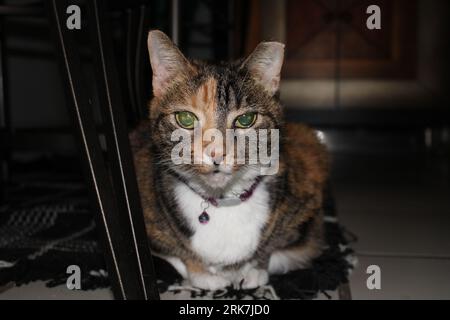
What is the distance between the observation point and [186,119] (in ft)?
3.34

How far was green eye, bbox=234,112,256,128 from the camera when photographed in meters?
1.01

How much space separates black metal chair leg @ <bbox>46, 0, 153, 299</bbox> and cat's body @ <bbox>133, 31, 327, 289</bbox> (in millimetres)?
208

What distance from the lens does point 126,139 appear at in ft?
2.75

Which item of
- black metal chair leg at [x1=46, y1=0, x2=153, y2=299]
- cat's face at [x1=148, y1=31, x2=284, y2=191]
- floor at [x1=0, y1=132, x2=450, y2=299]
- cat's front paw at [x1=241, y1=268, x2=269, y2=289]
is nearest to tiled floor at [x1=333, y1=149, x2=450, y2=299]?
floor at [x1=0, y1=132, x2=450, y2=299]

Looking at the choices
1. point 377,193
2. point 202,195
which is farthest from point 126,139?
point 377,193

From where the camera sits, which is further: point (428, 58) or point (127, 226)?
point (428, 58)

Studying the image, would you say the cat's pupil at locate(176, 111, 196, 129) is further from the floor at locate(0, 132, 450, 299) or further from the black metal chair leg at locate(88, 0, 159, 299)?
the floor at locate(0, 132, 450, 299)

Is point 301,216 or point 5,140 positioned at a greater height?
point 5,140

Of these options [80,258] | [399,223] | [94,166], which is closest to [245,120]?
[94,166]

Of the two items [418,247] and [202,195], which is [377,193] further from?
[202,195]

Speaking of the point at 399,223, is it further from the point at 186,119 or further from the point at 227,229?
the point at 186,119

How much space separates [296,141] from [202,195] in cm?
42

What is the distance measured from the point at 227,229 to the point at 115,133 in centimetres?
37

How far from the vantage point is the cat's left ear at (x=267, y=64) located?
0.98 metres
